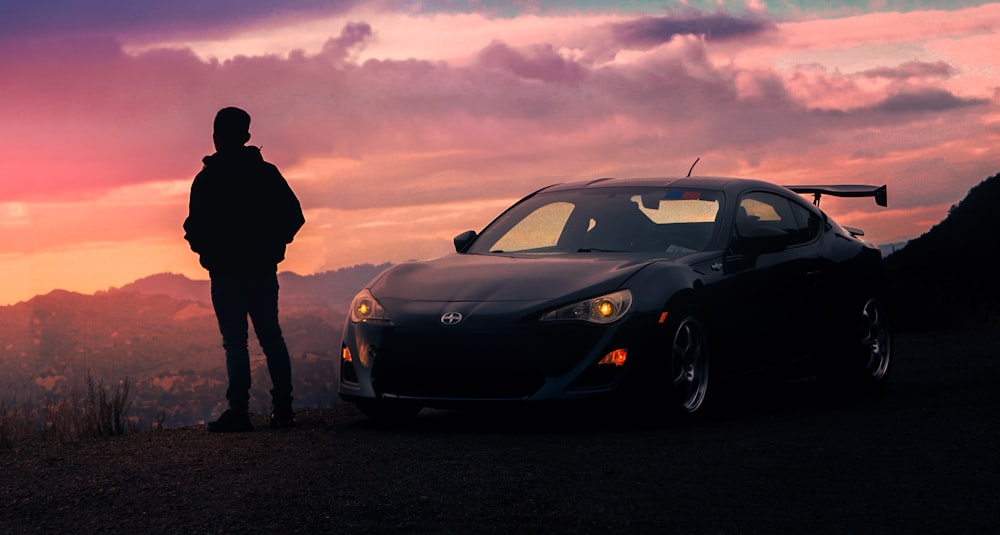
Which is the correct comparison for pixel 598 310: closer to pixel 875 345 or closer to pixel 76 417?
pixel 875 345

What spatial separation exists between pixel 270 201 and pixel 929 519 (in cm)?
502

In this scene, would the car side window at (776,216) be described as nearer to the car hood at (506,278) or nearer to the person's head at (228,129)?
the car hood at (506,278)

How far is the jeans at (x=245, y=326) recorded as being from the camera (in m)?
9.22

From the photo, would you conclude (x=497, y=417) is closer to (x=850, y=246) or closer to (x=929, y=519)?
(x=850, y=246)

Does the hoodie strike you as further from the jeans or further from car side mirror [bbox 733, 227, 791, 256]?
car side mirror [bbox 733, 227, 791, 256]

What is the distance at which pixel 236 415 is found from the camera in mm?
9336

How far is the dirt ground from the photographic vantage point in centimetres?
576

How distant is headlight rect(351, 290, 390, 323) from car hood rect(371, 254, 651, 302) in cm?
6

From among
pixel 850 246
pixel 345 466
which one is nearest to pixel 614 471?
pixel 345 466

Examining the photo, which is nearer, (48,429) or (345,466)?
(345,466)

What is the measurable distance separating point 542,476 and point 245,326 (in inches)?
126

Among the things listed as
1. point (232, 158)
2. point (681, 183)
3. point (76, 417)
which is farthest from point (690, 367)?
point (76, 417)

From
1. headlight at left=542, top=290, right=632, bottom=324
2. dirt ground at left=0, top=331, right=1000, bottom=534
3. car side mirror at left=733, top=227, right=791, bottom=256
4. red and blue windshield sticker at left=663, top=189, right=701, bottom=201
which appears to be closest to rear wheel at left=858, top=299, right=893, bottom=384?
Answer: dirt ground at left=0, top=331, right=1000, bottom=534

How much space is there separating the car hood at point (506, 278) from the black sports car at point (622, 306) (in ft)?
0.05
